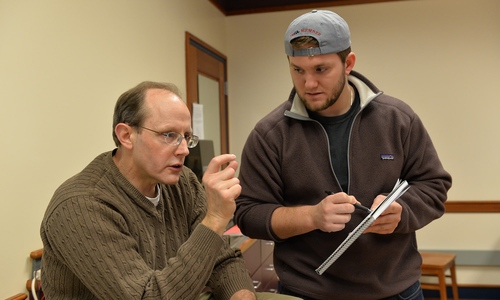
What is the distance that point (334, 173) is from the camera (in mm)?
1530

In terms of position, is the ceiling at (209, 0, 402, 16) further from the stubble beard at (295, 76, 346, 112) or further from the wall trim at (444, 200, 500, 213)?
the stubble beard at (295, 76, 346, 112)

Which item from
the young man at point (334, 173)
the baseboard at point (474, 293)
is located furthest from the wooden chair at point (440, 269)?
the young man at point (334, 173)

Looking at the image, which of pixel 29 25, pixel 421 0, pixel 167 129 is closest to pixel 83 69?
pixel 29 25

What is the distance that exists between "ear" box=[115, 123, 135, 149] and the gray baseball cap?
51 centimetres

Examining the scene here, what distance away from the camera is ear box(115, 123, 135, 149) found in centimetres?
141

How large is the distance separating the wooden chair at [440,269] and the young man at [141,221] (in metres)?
2.72

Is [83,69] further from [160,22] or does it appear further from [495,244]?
[495,244]

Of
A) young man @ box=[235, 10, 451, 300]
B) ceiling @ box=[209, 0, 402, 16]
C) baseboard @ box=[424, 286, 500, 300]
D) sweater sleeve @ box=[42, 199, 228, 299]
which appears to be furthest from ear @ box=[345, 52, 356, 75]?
baseboard @ box=[424, 286, 500, 300]

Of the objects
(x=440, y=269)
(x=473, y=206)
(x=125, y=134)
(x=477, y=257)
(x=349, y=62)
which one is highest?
(x=349, y=62)

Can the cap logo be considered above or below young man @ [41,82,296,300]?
above

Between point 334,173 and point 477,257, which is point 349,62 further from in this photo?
point 477,257

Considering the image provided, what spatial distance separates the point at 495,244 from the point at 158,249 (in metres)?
3.87

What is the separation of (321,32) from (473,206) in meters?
3.59

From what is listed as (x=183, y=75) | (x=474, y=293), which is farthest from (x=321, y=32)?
(x=474, y=293)
